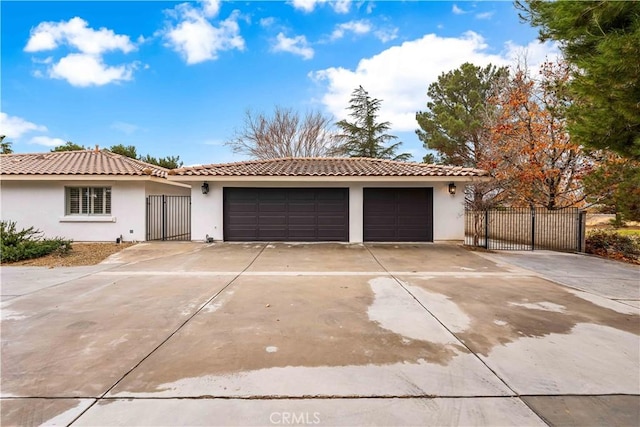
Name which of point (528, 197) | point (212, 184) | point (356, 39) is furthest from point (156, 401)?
point (356, 39)

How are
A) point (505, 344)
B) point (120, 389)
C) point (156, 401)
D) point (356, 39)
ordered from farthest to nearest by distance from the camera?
point (356, 39) < point (505, 344) < point (120, 389) < point (156, 401)

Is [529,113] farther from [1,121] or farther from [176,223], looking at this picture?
[1,121]

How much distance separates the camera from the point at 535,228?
1162 cm

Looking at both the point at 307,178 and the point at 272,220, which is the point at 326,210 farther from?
the point at 272,220

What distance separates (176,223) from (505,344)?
48.9 ft

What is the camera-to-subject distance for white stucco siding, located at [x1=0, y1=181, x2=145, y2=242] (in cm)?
1180

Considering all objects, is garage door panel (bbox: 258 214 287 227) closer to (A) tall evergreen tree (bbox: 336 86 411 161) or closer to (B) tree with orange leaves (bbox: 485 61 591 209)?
(B) tree with orange leaves (bbox: 485 61 591 209)

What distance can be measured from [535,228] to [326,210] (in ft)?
27.6

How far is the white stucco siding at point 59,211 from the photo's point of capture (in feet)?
38.7

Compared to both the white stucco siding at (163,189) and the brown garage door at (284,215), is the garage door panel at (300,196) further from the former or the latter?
the white stucco siding at (163,189)

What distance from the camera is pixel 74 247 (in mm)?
10633

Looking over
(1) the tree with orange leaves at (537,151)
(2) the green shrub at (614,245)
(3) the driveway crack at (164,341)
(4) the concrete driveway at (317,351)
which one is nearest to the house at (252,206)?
(1) the tree with orange leaves at (537,151)

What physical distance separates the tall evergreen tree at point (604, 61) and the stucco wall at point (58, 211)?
13.9 metres

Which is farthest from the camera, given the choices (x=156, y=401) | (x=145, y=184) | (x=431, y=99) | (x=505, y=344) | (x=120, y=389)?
(x=431, y=99)
